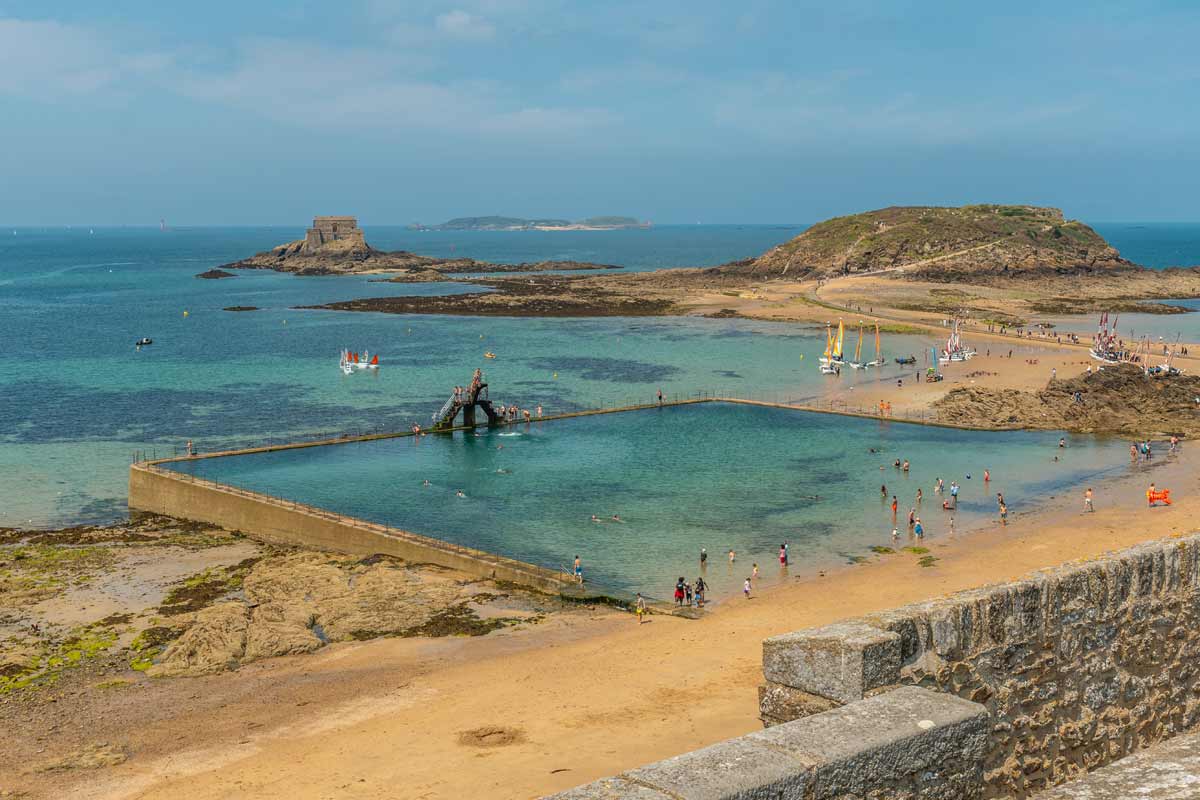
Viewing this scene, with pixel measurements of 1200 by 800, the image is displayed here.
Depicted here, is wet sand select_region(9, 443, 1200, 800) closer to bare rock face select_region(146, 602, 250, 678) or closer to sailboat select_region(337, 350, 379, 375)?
bare rock face select_region(146, 602, 250, 678)

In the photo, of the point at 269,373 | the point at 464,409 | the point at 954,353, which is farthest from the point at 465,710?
the point at 954,353

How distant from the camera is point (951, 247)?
154500mm

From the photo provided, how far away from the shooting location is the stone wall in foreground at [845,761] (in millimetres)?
4582

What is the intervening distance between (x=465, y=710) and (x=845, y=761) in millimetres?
18024

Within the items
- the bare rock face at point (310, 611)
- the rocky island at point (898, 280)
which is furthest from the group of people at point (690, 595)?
the rocky island at point (898, 280)

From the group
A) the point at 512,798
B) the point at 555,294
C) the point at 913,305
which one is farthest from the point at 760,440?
the point at 555,294

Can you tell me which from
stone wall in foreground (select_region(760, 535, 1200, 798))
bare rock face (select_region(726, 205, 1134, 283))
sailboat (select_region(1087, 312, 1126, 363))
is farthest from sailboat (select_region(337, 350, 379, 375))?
bare rock face (select_region(726, 205, 1134, 283))

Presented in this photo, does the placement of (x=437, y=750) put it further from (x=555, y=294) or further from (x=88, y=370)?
(x=555, y=294)

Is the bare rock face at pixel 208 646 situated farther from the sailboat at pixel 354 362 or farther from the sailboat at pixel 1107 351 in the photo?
the sailboat at pixel 1107 351

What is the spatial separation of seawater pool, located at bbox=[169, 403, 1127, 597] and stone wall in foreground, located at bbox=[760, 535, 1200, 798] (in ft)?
77.8

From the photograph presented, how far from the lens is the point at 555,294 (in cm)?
13525

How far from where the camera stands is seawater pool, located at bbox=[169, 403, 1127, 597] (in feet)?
117

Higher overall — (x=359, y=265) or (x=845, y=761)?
(x=359, y=265)

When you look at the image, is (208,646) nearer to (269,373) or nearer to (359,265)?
(269,373)
